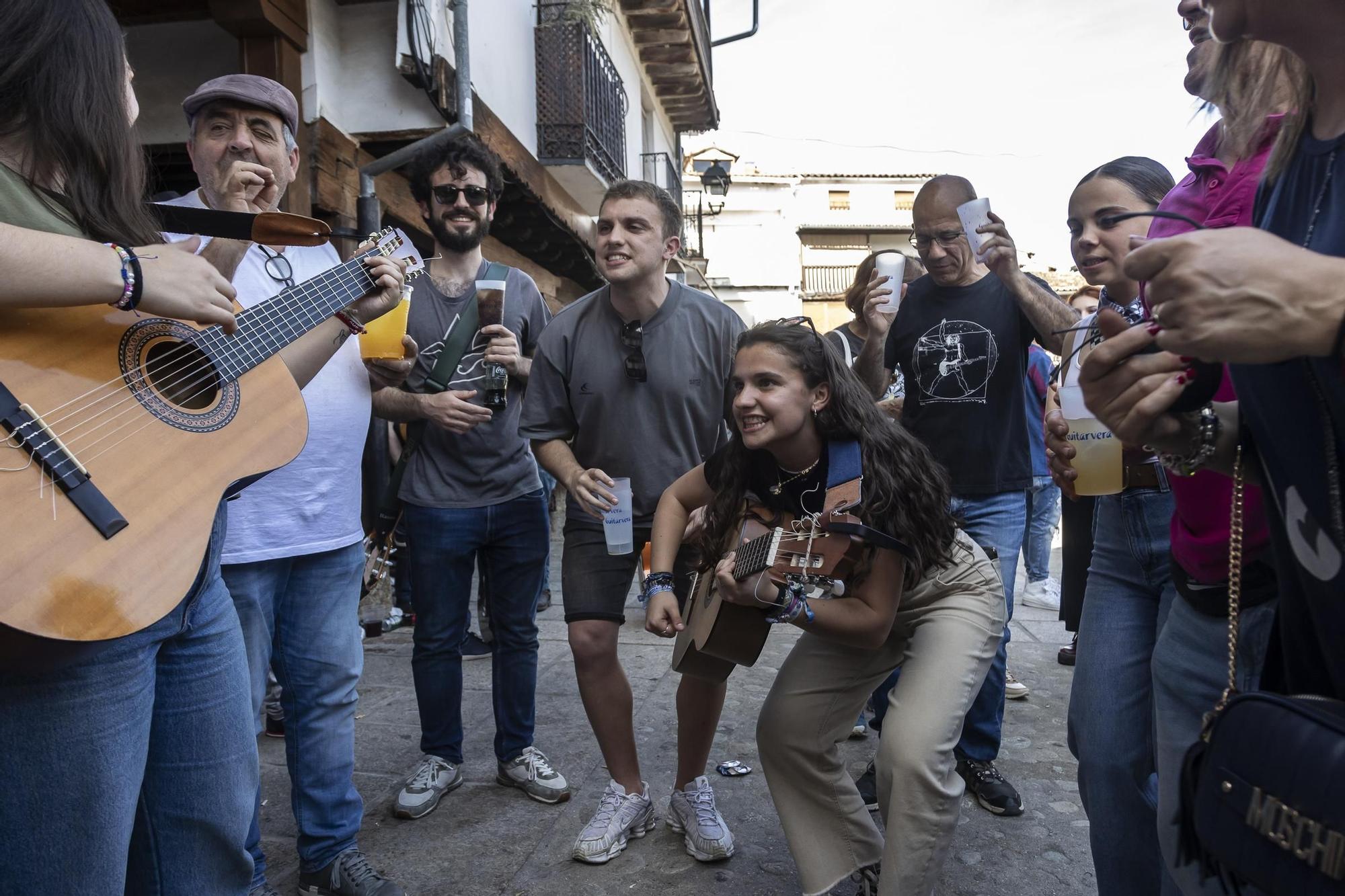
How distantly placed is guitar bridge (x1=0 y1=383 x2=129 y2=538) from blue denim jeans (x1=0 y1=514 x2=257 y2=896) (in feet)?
0.30

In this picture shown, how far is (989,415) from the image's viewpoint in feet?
11.2

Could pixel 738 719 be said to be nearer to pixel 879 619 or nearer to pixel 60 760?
pixel 879 619

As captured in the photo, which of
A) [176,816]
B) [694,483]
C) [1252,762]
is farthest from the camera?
[694,483]

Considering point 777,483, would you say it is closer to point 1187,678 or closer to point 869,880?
point 869,880

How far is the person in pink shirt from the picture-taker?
1.41 metres

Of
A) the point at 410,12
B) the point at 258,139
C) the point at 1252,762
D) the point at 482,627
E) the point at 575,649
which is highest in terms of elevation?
the point at 410,12

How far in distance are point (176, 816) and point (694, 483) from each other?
1.76 metres

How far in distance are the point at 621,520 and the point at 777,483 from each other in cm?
53

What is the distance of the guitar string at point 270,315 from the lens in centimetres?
140

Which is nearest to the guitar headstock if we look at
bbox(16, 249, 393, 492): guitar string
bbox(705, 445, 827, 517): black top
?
bbox(16, 249, 393, 492): guitar string

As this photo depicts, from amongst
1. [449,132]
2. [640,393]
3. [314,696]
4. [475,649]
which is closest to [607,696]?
[314,696]

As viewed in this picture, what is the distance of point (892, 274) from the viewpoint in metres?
3.62

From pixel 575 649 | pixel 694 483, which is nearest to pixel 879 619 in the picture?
pixel 694 483

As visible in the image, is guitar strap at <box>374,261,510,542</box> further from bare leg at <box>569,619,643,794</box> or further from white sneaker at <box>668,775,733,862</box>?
white sneaker at <box>668,775,733,862</box>
